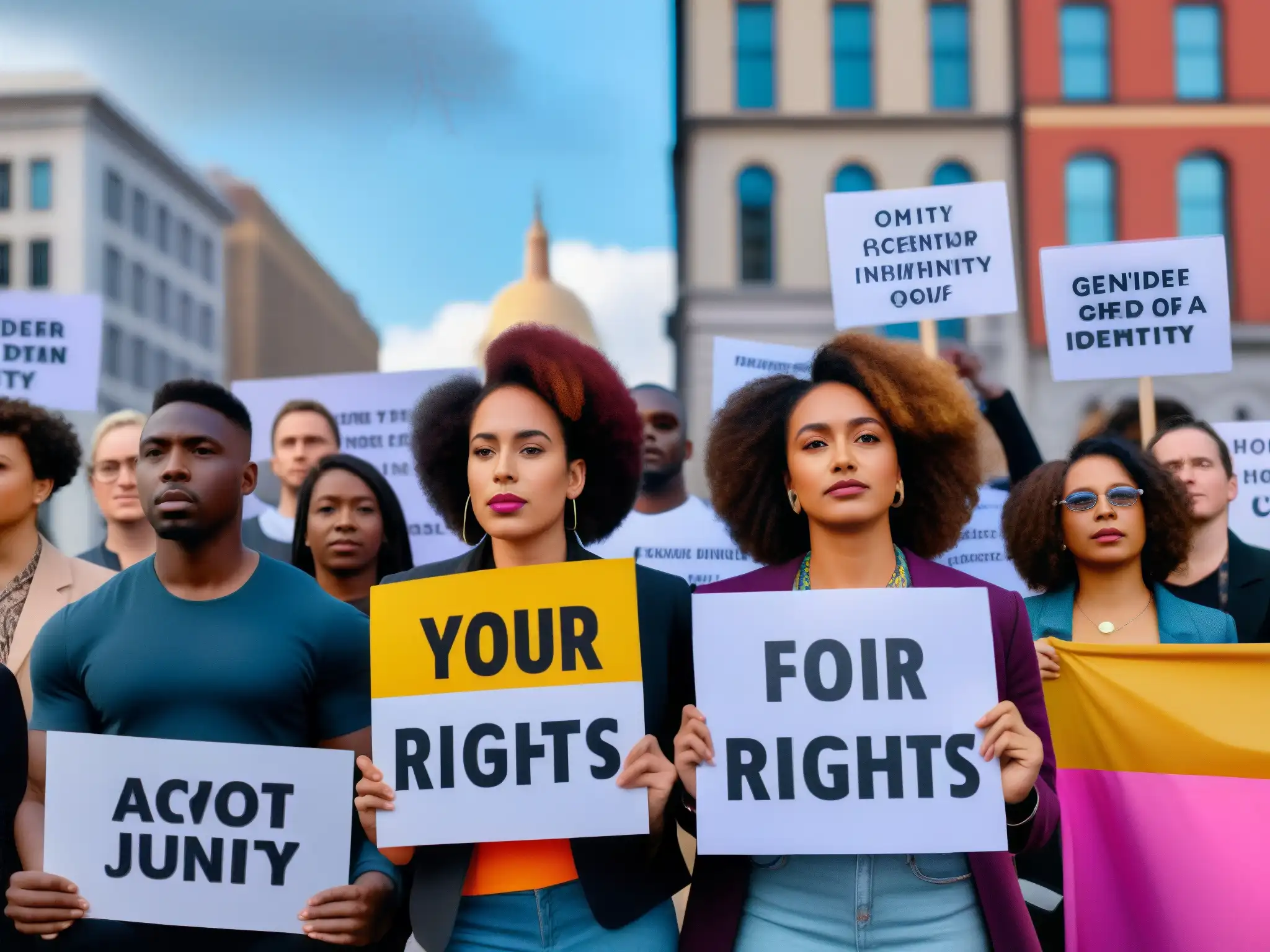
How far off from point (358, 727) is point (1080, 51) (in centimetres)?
2976

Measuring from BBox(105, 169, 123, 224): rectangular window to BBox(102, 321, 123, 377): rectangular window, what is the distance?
3.76 m

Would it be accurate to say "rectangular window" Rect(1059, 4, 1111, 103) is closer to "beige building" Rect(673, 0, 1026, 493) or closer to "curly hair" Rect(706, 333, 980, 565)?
"beige building" Rect(673, 0, 1026, 493)

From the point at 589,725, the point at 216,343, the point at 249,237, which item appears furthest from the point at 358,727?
the point at 249,237

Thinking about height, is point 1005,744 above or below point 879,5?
below

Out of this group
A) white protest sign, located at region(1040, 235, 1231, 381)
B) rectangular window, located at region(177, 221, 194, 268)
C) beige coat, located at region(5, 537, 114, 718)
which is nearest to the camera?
beige coat, located at region(5, 537, 114, 718)

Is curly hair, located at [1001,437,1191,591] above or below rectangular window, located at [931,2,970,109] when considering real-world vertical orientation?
below

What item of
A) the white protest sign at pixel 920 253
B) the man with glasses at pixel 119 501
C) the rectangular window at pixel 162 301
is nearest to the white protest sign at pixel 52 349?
the man with glasses at pixel 119 501

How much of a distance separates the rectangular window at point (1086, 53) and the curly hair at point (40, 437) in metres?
28.4

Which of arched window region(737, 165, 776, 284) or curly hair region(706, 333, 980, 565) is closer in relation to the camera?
curly hair region(706, 333, 980, 565)

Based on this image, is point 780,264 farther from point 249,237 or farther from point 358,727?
point 249,237

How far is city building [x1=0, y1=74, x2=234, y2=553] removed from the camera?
49281 mm

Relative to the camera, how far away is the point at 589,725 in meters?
3.30

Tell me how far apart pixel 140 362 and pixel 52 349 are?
49.6 metres

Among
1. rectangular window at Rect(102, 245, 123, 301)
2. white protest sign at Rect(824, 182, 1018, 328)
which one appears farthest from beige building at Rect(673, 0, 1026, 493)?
rectangular window at Rect(102, 245, 123, 301)
